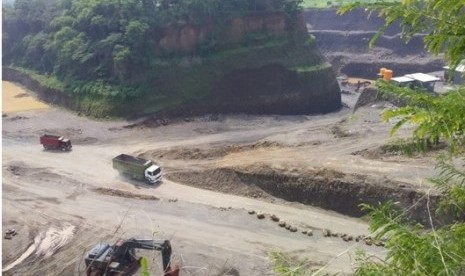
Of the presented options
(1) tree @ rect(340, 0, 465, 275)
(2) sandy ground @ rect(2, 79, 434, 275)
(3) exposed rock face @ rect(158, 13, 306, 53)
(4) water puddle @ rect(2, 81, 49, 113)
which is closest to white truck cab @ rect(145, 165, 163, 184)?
(2) sandy ground @ rect(2, 79, 434, 275)

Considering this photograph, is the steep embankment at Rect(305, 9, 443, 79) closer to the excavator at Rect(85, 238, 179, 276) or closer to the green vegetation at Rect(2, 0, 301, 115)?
the green vegetation at Rect(2, 0, 301, 115)

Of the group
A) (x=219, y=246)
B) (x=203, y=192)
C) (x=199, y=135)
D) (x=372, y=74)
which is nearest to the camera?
(x=219, y=246)

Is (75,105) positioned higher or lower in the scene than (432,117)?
lower

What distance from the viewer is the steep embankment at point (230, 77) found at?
49.5 meters

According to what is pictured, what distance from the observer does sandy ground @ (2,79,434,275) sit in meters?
24.2

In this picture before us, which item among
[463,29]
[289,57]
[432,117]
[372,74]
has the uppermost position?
[463,29]

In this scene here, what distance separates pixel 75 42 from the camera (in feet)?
175

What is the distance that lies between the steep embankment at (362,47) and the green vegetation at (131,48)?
75.3 ft

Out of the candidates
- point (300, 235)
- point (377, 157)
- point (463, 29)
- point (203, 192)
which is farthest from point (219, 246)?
point (463, 29)

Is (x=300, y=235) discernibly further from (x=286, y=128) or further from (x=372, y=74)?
(x=372, y=74)

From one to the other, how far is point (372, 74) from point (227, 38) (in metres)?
31.4

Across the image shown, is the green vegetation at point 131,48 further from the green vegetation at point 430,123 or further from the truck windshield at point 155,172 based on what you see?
the green vegetation at point 430,123

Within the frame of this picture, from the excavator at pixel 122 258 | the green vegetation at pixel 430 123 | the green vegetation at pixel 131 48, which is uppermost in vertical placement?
the green vegetation at pixel 430 123

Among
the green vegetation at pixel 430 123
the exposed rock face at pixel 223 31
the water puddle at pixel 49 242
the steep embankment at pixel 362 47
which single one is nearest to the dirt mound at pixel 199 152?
the water puddle at pixel 49 242
